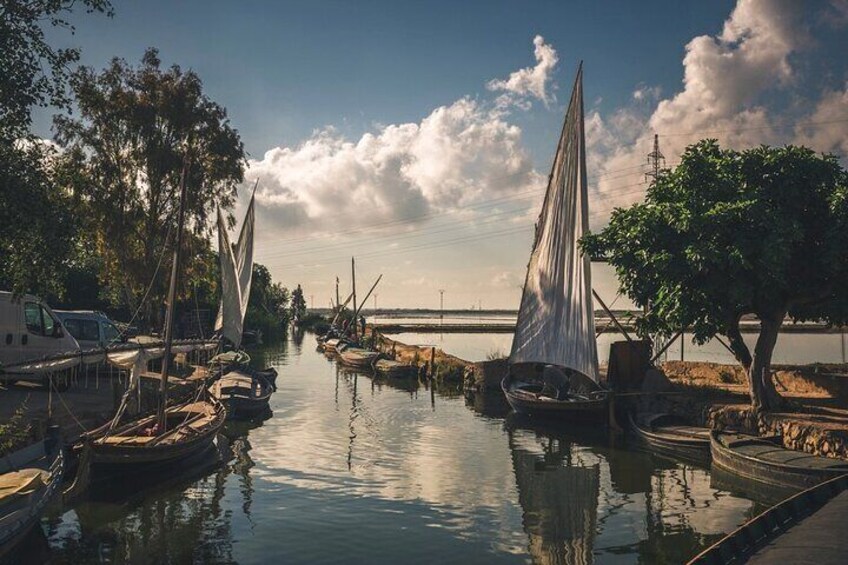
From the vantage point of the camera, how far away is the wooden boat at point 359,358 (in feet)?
195

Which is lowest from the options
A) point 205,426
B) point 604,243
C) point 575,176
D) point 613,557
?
point 613,557

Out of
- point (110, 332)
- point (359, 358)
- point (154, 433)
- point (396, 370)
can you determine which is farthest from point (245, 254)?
point (154, 433)

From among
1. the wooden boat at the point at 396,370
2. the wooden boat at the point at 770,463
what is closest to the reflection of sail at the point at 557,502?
the wooden boat at the point at 770,463

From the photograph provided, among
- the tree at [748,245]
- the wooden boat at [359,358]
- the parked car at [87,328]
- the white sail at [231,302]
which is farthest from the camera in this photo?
the wooden boat at [359,358]

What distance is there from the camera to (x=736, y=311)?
2698cm

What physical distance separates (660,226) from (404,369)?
32001 mm

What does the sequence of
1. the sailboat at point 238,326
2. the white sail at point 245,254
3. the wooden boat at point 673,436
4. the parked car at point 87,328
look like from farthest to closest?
the white sail at point 245,254, the sailboat at point 238,326, the parked car at point 87,328, the wooden boat at point 673,436

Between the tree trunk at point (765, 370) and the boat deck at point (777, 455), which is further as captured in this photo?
the tree trunk at point (765, 370)

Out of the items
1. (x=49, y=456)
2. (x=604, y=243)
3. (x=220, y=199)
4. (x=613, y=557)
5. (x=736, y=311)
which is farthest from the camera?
(x=220, y=199)

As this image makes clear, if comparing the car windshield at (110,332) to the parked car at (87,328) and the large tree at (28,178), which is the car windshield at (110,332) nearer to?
the parked car at (87,328)

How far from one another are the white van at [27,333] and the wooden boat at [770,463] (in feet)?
84.3

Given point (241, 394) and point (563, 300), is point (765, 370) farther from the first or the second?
point (241, 394)

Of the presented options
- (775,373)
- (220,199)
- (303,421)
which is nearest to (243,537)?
(303,421)

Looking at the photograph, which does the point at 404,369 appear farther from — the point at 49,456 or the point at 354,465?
the point at 49,456
